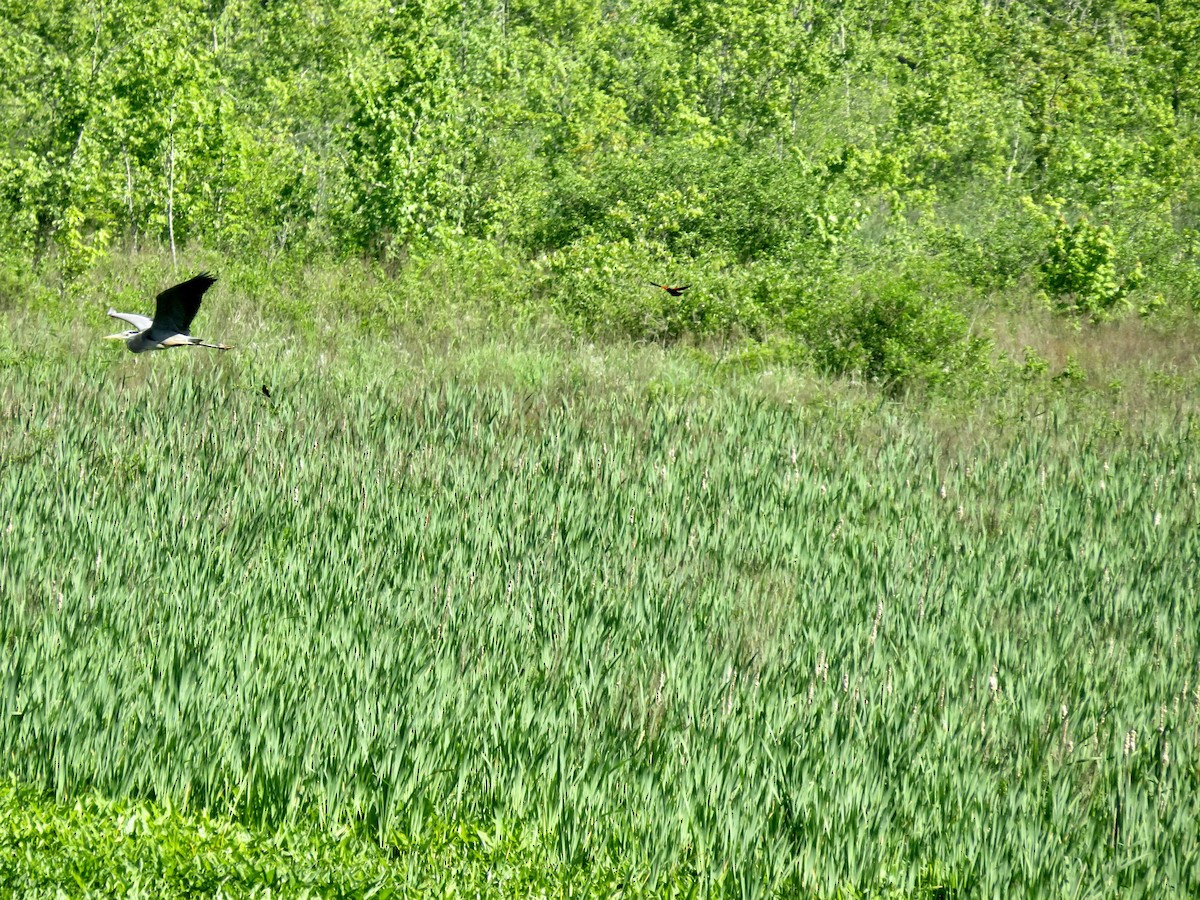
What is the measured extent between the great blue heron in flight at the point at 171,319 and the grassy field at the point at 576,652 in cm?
72

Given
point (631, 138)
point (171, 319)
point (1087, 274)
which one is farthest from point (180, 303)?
point (631, 138)

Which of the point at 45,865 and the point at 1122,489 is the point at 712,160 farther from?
the point at 45,865

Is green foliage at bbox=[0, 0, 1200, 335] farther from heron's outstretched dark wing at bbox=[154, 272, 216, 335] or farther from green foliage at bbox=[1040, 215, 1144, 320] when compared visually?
heron's outstretched dark wing at bbox=[154, 272, 216, 335]

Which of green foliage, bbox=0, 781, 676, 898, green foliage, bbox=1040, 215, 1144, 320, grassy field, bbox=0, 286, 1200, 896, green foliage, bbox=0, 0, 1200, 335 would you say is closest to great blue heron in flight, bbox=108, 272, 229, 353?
grassy field, bbox=0, 286, 1200, 896

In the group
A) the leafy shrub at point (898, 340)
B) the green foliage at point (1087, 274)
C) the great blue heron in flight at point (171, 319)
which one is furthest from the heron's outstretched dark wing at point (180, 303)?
the green foliage at point (1087, 274)

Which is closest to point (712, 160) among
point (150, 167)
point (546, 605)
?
point (150, 167)

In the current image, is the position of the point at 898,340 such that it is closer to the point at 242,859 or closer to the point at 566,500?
the point at 566,500

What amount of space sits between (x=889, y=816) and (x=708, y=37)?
23.8 meters

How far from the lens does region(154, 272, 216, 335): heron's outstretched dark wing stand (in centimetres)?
809

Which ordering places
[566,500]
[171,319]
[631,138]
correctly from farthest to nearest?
[631,138] → [566,500] → [171,319]

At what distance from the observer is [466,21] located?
24484 millimetres

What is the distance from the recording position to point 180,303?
826 cm

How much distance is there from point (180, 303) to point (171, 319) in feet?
0.64

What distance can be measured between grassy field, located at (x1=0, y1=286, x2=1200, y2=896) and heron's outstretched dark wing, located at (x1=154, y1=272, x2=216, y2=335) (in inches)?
33.9
